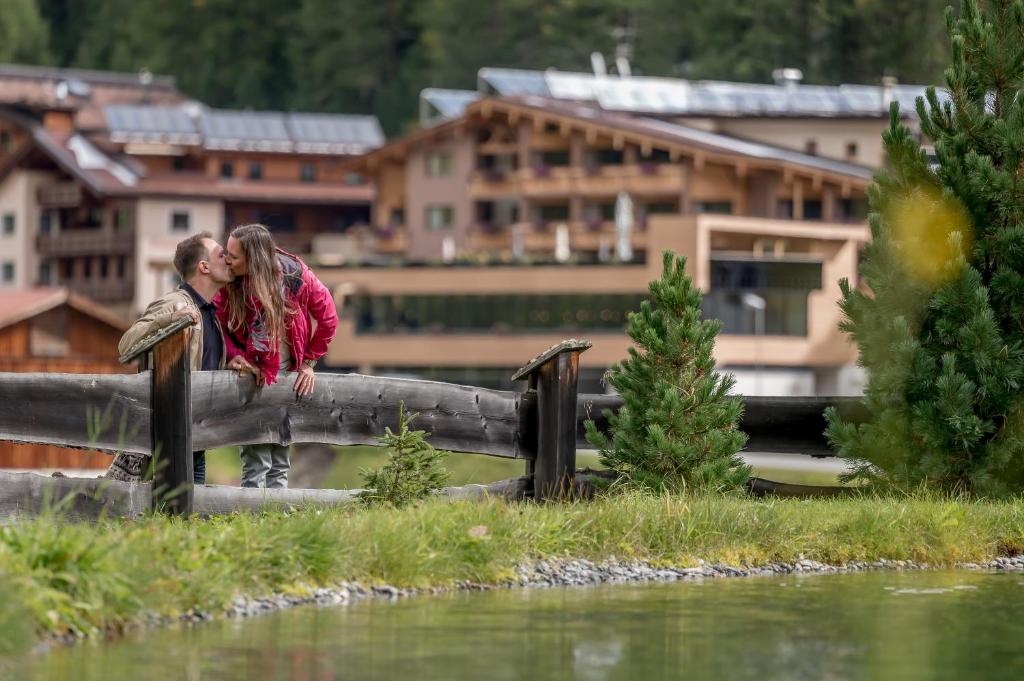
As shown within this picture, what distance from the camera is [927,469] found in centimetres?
1235

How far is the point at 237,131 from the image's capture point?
101875mm

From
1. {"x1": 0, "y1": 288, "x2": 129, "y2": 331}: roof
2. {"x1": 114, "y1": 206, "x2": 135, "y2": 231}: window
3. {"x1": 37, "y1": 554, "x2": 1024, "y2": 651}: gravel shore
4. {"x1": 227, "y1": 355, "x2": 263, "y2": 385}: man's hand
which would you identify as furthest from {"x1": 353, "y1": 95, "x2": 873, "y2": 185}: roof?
{"x1": 227, "y1": 355, "x2": 263, "y2": 385}: man's hand

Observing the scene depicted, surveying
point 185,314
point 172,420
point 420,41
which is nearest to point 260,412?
point 172,420

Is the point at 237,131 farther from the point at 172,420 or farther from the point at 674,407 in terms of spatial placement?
the point at 172,420

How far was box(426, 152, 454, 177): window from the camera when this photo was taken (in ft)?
277

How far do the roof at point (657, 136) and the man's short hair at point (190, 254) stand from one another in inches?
2395

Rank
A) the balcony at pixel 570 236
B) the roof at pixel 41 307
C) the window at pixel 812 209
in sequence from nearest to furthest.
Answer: the roof at pixel 41 307 → the window at pixel 812 209 → the balcony at pixel 570 236

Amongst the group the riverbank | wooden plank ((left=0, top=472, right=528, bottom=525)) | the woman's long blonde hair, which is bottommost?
the riverbank

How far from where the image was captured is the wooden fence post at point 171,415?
1034cm

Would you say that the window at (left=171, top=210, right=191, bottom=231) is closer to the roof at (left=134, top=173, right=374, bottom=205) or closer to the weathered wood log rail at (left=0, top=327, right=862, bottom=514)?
the roof at (left=134, top=173, right=374, bottom=205)

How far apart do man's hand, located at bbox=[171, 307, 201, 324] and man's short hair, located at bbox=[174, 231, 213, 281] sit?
360mm

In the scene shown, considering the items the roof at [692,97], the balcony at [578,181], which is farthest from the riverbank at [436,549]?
the roof at [692,97]

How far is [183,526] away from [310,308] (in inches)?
87.6

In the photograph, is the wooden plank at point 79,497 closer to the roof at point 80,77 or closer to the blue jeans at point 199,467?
the blue jeans at point 199,467
